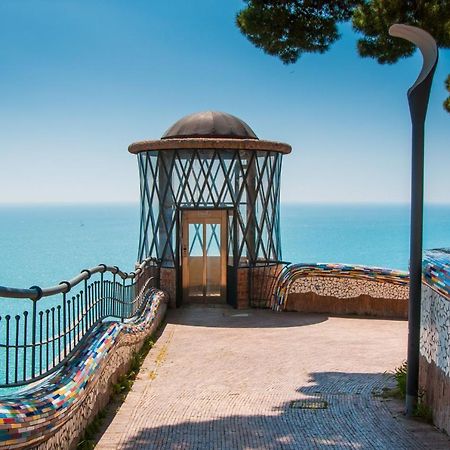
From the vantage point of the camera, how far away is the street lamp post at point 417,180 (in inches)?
213

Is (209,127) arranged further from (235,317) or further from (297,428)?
(297,428)

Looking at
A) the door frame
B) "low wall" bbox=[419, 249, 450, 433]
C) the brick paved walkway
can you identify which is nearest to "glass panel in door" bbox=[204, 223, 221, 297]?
the door frame

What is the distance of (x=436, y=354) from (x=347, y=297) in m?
6.51

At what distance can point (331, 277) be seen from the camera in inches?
465

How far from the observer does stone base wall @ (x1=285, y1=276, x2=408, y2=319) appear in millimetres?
11486

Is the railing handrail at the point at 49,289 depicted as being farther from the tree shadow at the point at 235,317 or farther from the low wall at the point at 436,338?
the tree shadow at the point at 235,317

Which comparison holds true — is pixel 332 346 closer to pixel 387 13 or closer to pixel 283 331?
pixel 283 331

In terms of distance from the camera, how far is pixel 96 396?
5.49 metres

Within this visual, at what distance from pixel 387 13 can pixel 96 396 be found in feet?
14.8

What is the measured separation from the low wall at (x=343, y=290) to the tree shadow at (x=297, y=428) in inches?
212

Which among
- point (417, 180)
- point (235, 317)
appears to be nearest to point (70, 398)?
point (417, 180)

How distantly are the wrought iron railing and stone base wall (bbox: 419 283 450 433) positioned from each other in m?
2.66

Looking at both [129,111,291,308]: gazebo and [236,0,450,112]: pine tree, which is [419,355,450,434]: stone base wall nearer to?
[236,0,450,112]: pine tree

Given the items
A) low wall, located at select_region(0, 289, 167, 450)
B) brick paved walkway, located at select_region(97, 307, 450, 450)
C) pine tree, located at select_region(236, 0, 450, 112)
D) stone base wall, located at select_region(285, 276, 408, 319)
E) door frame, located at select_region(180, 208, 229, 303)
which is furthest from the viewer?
door frame, located at select_region(180, 208, 229, 303)
